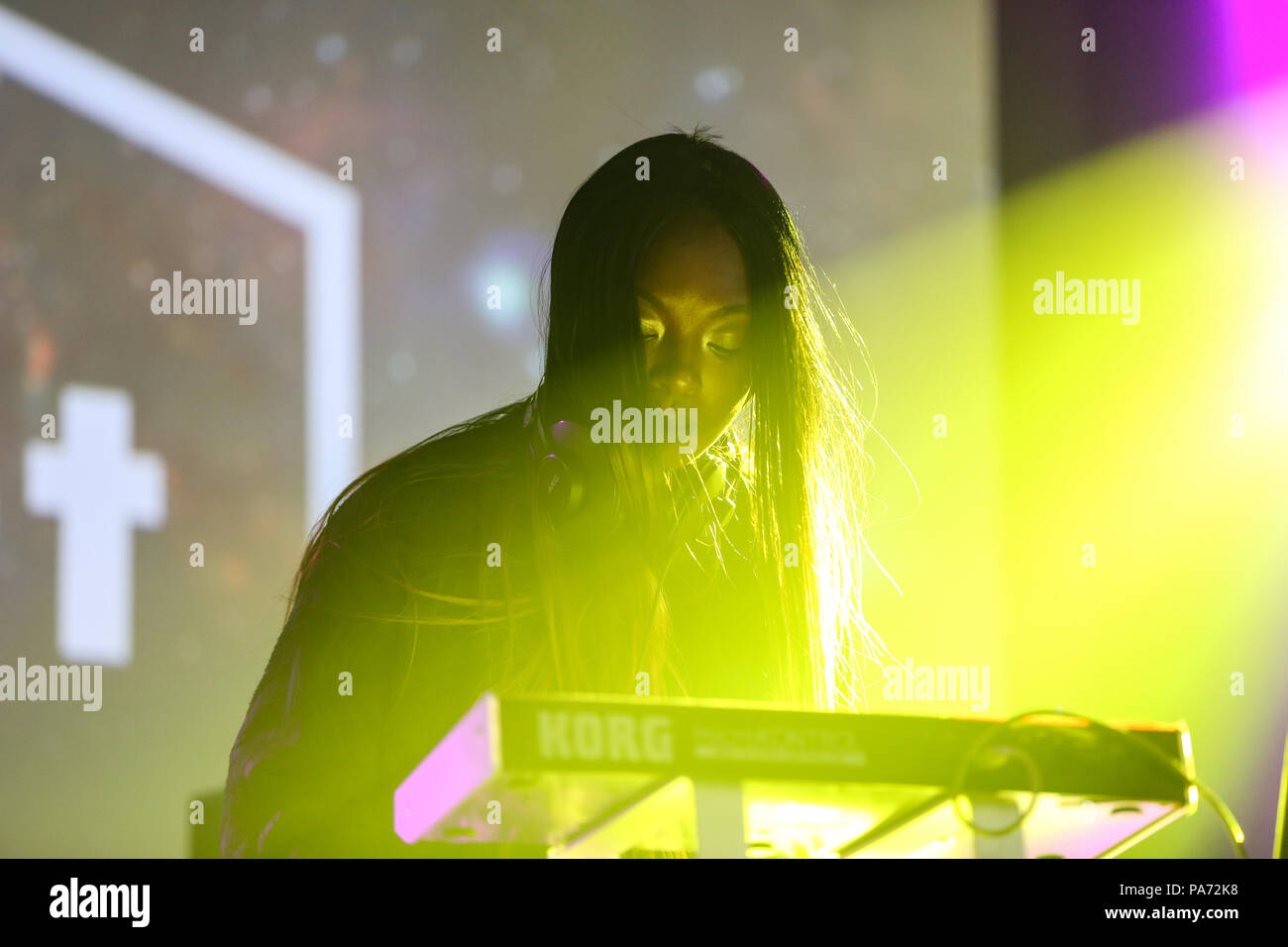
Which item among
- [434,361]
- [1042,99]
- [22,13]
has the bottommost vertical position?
[434,361]

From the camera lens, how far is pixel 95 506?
2.72m

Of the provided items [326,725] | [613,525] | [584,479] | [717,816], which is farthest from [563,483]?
[717,816]

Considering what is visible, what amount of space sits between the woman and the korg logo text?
0.53 meters

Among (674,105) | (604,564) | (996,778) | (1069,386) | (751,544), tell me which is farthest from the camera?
(674,105)

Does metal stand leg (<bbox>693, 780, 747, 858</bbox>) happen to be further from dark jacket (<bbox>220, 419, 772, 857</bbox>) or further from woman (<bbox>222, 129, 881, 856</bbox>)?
woman (<bbox>222, 129, 881, 856</bbox>)

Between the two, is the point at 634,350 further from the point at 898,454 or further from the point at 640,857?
the point at 898,454

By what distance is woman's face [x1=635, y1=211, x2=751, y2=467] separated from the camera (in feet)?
5.00

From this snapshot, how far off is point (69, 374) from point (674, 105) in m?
1.49

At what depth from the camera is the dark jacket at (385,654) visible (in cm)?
116

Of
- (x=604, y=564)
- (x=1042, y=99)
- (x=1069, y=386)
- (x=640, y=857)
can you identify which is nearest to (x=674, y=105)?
(x=1042, y=99)

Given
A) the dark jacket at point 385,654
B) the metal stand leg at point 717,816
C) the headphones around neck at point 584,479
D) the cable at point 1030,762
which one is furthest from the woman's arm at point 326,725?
the cable at point 1030,762

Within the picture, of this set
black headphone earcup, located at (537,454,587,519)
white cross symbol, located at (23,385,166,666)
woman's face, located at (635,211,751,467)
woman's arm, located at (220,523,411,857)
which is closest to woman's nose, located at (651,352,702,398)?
woman's face, located at (635,211,751,467)

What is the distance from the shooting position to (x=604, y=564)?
1.48 meters

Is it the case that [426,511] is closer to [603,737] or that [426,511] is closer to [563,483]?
[563,483]
